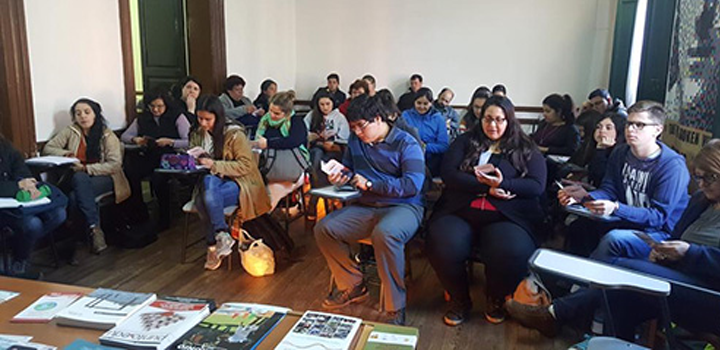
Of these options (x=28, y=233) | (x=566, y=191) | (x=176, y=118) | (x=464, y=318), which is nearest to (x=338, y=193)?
(x=464, y=318)

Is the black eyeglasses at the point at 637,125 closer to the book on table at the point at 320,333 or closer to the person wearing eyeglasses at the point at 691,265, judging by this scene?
the person wearing eyeglasses at the point at 691,265

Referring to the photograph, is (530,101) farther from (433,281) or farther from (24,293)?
(24,293)

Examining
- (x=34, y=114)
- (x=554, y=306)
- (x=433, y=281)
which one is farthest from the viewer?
(x=34, y=114)

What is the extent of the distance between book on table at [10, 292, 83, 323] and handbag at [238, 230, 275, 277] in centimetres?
163

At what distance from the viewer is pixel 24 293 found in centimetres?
185

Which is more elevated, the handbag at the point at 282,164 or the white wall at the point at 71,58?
the white wall at the point at 71,58

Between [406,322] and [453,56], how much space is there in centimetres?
507

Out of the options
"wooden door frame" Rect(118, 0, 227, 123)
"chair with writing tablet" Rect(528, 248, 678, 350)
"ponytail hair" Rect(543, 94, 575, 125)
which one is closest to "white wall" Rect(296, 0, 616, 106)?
"wooden door frame" Rect(118, 0, 227, 123)

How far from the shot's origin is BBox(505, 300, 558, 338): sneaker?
2629mm

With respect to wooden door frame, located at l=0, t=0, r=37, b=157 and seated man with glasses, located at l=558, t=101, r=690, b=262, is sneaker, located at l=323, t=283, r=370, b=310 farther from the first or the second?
wooden door frame, located at l=0, t=0, r=37, b=157

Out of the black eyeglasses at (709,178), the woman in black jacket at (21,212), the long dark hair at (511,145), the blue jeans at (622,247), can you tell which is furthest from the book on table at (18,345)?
Answer: the black eyeglasses at (709,178)

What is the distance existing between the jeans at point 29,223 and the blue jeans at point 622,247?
3.06 metres

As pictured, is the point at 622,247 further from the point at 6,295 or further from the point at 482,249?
the point at 6,295

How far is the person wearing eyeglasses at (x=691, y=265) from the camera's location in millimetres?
1986
